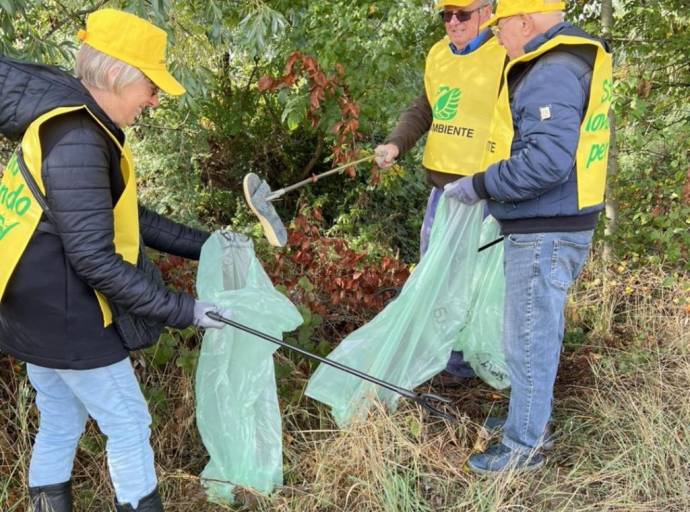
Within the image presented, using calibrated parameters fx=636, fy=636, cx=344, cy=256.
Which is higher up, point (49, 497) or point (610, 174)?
point (610, 174)

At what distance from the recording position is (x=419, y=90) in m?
4.03

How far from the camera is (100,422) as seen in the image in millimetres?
1838

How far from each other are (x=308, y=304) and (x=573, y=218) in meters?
1.51

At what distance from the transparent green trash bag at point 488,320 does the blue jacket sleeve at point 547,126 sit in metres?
0.79

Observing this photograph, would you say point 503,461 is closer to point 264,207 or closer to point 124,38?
point 264,207

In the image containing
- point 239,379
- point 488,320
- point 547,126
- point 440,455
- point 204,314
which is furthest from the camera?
point 488,320

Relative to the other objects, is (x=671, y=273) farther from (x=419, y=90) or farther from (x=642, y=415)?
(x=419, y=90)

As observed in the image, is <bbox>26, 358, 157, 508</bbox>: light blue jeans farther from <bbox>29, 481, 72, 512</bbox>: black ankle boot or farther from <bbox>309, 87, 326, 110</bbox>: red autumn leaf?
<bbox>309, 87, 326, 110</bbox>: red autumn leaf

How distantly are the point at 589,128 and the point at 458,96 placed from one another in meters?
0.74

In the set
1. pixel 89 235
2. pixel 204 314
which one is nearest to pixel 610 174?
pixel 204 314

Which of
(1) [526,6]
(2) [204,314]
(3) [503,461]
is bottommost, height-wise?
(3) [503,461]

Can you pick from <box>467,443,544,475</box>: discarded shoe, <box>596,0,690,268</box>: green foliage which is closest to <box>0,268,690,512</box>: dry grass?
<box>467,443,544,475</box>: discarded shoe

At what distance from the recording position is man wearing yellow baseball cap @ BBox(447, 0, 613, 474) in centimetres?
198

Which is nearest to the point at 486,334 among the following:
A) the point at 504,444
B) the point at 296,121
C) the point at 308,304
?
the point at 504,444
